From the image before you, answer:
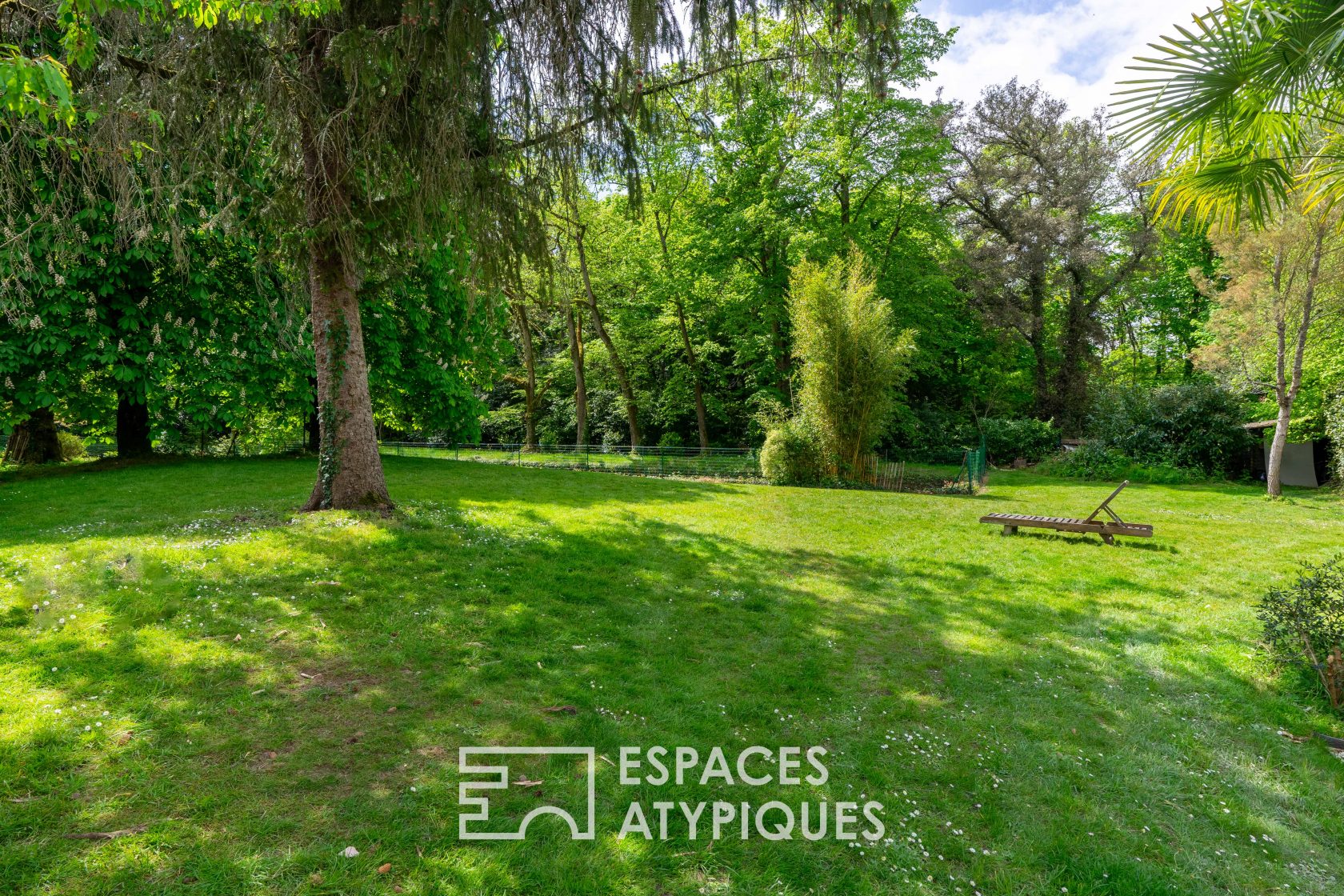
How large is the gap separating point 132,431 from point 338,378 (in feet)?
36.4

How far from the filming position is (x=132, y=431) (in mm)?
14234

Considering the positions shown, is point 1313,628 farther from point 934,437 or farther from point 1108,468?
point 934,437

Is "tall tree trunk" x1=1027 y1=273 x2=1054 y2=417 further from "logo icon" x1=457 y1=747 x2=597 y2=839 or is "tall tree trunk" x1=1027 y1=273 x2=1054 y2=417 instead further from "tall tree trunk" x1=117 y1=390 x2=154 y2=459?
"tall tree trunk" x1=117 y1=390 x2=154 y2=459

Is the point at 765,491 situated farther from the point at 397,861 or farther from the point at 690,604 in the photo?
the point at 397,861

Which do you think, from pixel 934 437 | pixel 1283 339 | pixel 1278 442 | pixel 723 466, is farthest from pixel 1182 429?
pixel 723 466

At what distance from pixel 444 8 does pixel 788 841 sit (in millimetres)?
6587

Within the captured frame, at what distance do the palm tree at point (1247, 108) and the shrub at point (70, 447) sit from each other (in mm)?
25227

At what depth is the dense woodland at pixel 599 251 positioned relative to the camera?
5832mm

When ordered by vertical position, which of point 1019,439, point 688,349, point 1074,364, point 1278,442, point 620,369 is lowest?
point 1278,442

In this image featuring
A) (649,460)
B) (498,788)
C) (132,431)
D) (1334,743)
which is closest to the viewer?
(498,788)

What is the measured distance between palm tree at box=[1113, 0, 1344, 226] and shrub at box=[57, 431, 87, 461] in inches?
993

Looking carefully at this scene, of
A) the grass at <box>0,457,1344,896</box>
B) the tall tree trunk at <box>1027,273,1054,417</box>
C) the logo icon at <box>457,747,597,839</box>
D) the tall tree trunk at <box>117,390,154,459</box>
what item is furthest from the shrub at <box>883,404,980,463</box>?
the tall tree trunk at <box>117,390,154,459</box>

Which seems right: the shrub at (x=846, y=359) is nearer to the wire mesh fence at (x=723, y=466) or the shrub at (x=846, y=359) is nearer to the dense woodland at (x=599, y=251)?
the dense woodland at (x=599, y=251)


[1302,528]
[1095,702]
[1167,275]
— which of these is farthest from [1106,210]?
[1095,702]
